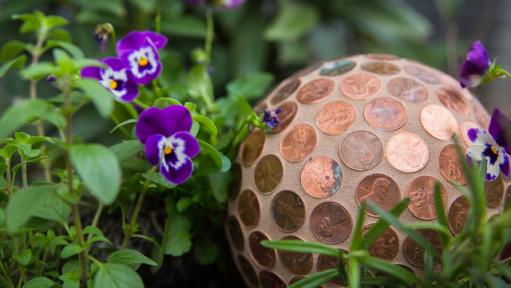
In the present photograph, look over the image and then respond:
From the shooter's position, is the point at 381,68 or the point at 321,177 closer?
the point at 321,177

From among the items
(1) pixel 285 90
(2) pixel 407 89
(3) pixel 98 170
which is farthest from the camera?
(1) pixel 285 90

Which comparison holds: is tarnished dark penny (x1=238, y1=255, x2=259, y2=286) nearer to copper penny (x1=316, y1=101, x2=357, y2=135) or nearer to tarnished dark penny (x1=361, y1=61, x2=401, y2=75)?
copper penny (x1=316, y1=101, x2=357, y2=135)

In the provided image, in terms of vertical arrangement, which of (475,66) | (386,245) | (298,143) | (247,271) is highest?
(475,66)

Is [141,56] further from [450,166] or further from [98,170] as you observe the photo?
[450,166]

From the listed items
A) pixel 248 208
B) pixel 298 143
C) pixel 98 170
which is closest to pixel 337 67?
pixel 298 143

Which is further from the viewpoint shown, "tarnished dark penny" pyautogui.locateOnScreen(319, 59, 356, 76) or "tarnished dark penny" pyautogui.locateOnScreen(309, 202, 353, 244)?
"tarnished dark penny" pyautogui.locateOnScreen(319, 59, 356, 76)

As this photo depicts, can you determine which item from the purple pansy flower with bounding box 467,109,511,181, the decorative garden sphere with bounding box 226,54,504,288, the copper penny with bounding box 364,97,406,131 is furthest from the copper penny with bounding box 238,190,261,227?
the purple pansy flower with bounding box 467,109,511,181

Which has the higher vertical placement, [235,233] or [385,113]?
[385,113]
